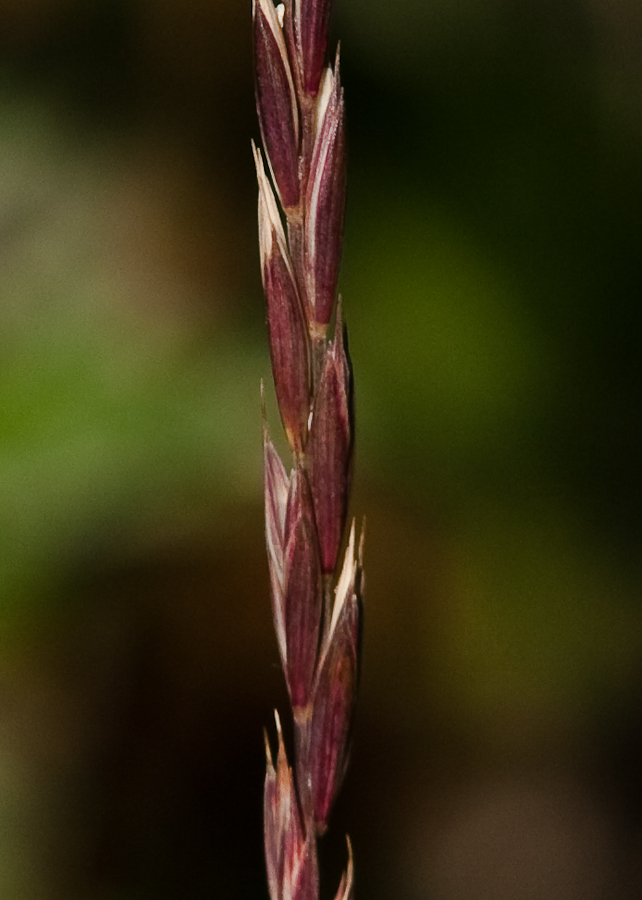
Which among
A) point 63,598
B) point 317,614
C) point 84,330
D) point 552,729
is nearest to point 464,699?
point 552,729

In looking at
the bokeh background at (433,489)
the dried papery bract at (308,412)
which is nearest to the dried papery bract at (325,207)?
the dried papery bract at (308,412)

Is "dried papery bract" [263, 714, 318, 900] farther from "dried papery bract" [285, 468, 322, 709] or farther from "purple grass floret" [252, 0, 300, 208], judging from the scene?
"purple grass floret" [252, 0, 300, 208]

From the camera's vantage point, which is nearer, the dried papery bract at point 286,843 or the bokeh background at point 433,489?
the dried papery bract at point 286,843

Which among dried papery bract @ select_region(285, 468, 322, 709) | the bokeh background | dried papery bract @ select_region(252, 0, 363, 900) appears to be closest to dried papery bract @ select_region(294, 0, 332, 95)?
dried papery bract @ select_region(252, 0, 363, 900)

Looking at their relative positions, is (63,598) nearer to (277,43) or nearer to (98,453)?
(98,453)

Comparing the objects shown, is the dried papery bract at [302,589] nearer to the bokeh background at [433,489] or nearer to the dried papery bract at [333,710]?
the dried papery bract at [333,710]

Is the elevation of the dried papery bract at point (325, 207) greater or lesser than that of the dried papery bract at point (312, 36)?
lesser

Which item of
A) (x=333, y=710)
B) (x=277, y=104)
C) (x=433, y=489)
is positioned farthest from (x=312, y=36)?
(x=433, y=489)
